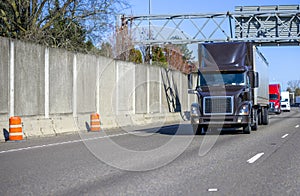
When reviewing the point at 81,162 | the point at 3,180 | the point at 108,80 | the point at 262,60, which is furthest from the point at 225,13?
the point at 3,180

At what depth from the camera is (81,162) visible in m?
11.5

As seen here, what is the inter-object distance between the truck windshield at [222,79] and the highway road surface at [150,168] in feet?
15.5

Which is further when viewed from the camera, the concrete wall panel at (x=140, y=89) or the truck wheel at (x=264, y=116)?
the concrete wall panel at (x=140, y=89)

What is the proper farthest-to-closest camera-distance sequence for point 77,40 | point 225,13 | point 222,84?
point 225,13 < point 77,40 < point 222,84

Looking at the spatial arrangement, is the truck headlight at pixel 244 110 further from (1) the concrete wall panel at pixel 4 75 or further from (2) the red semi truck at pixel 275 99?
(2) the red semi truck at pixel 275 99

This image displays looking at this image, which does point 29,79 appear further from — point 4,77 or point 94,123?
point 94,123

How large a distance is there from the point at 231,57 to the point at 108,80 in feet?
26.9

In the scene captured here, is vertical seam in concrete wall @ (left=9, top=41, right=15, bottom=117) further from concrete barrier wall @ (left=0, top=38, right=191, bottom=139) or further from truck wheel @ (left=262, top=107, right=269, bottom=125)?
truck wheel @ (left=262, top=107, right=269, bottom=125)

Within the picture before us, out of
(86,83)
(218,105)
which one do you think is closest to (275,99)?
(86,83)

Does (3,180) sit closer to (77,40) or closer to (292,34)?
(77,40)

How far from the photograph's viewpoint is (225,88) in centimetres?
2003

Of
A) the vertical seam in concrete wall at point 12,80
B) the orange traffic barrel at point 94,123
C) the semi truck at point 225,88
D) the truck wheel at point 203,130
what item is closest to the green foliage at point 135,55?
the orange traffic barrel at point 94,123

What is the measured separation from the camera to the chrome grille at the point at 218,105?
19.5 m

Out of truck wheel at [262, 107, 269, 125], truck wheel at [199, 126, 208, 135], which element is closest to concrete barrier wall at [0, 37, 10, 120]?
truck wheel at [199, 126, 208, 135]
